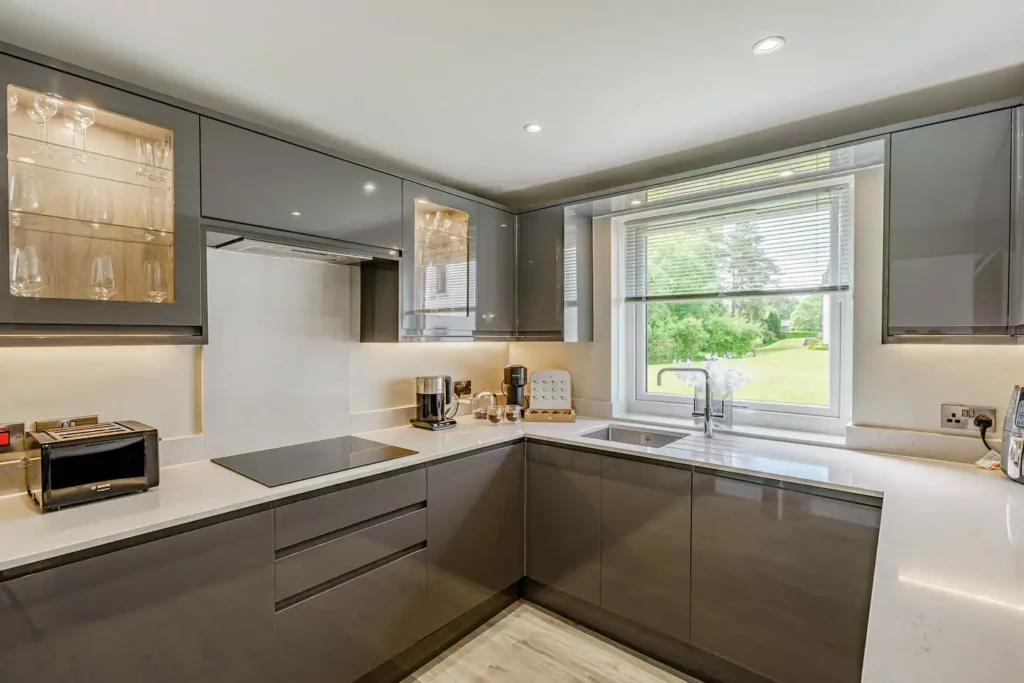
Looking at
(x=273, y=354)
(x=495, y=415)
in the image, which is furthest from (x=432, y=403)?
(x=273, y=354)

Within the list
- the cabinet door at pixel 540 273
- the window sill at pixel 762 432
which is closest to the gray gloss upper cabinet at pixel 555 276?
the cabinet door at pixel 540 273

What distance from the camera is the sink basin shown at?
2662 millimetres

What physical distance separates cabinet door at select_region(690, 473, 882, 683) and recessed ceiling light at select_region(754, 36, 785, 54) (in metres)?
1.50

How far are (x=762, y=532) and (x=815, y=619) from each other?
1.02 feet

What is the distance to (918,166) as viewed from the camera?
1855 mm

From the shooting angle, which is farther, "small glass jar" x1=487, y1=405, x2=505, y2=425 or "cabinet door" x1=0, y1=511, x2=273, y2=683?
"small glass jar" x1=487, y1=405, x2=505, y2=425

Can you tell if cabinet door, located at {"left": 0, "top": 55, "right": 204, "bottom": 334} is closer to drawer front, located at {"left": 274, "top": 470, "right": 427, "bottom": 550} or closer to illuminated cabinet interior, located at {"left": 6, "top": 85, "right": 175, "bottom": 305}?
illuminated cabinet interior, located at {"left": 6, "top": 85, "right": 175, "bottom": 305}

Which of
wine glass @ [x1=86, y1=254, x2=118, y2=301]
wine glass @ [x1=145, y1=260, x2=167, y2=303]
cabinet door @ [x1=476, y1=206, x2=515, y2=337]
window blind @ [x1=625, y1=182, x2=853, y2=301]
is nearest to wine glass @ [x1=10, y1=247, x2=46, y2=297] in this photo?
wine glass @ [x1=86, y1=254, x2=118, y2=301]

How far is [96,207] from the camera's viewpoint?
61.8 inches

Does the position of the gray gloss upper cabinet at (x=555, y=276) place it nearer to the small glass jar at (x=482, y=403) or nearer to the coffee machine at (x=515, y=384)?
the coffee machine at (x=515, y=384)

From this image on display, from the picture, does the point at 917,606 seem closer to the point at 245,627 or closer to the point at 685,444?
the point at 685,444

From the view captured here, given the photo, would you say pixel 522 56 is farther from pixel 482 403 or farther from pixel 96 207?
pixel 482 403

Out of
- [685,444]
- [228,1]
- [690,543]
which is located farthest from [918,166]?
[228,1]

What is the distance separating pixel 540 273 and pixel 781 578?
1.92 m
